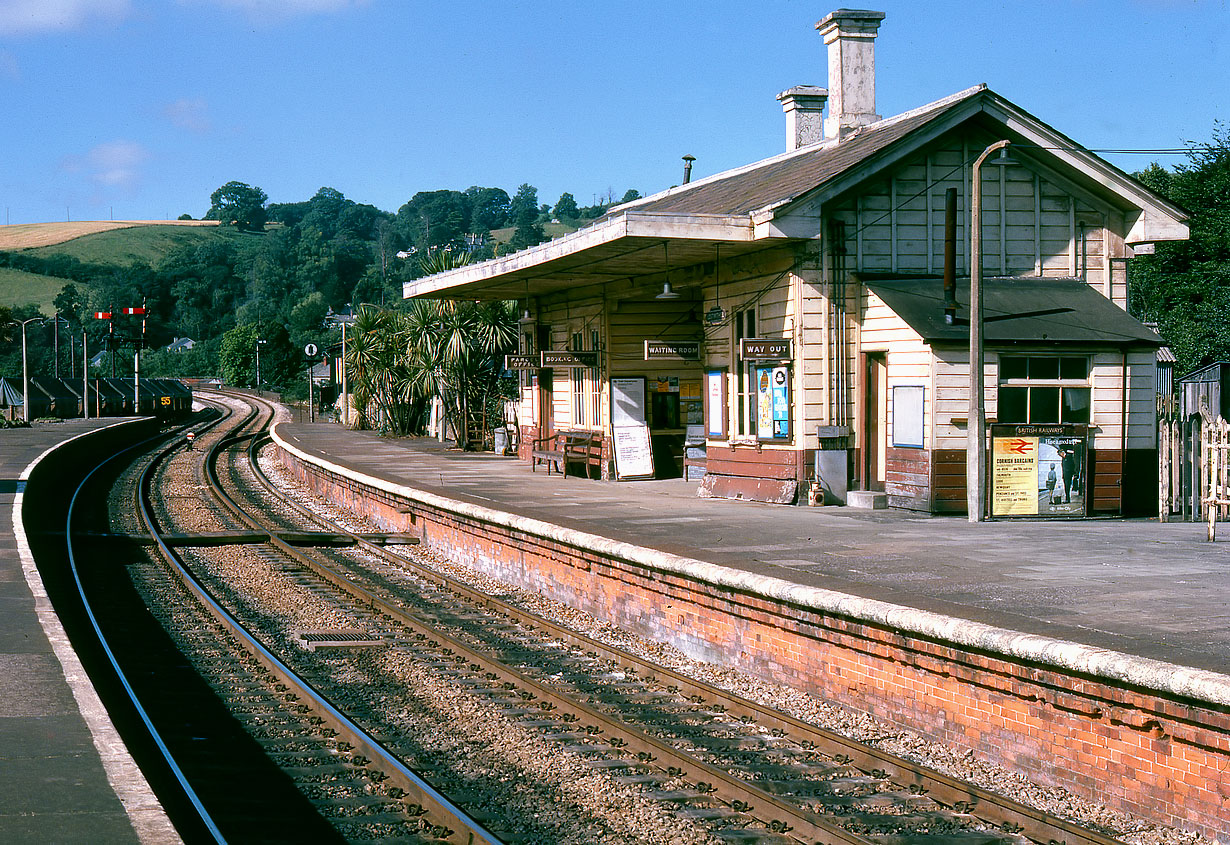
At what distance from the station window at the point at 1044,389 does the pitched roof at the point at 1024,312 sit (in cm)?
36

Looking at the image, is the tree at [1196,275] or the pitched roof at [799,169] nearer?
the pitched roof at [799,169]

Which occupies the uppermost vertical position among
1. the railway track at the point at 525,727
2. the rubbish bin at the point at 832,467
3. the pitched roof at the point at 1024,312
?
the pitched roof at the point at 1024,312

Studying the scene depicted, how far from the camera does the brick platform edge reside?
5797 millimetres

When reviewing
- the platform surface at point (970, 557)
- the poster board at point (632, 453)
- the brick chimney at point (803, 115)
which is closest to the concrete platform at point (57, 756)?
the platform surface at point (970, 557)

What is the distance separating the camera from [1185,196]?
4019 centimetres

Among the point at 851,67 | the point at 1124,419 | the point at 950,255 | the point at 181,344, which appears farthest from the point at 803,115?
the point at 181,344

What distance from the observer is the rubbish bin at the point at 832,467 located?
15742 millimetres

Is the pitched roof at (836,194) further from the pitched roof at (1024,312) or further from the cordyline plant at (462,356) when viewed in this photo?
the cordyline plant at (462,356)

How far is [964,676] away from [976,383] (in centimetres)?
693

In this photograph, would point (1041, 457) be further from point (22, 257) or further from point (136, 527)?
point (22, 257)

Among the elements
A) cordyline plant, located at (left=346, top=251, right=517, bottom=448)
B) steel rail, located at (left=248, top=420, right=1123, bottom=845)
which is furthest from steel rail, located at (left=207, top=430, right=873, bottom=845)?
cordyline plant, located at (left=346, top=251, right=517, bottom=448)

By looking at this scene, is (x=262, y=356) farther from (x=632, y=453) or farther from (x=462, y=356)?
(x=632, y=453)

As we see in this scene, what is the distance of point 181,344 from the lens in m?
163

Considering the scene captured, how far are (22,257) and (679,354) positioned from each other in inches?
7077
